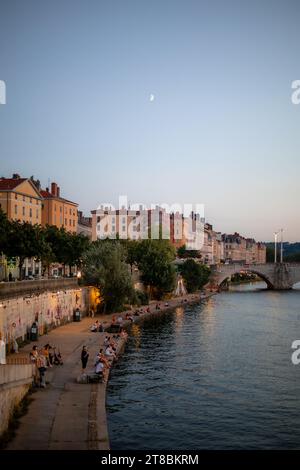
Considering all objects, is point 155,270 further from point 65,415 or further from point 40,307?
point 65,415

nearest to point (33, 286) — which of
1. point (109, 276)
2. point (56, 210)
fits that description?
point (109, 276)

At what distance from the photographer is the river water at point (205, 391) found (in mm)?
28656

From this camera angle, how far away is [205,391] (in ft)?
124

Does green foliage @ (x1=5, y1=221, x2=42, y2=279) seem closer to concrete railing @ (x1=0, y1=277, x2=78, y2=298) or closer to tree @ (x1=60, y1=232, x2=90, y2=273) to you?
concrete railing @ (x1=0, y1=277, x2=78, y2=298)

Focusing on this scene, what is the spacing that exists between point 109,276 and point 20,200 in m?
30.6

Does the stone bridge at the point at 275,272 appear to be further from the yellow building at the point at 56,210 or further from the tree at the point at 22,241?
the tree at the point at 22,241

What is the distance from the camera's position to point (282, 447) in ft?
90.2

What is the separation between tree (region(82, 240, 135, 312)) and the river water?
9664 mm

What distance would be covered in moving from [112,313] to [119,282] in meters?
5.18

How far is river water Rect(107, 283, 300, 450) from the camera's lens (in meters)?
28.7

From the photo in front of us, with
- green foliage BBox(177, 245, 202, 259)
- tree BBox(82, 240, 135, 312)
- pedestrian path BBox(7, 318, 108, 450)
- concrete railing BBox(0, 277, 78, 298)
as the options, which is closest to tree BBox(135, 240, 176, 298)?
tree BBox(82, 240, 135, 312)

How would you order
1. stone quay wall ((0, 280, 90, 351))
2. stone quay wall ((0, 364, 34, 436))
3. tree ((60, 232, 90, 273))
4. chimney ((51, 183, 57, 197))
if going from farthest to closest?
chimney ((51, 183, 57, 197))
tree ((60, 232, 90, 273))
stone quay wall ((0, 280, 90, 351))
stone quay wall ((0, 364, 34, 436))

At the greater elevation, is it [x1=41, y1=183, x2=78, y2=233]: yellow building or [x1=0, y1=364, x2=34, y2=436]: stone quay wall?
[x1=41, y1=183, x2=78, y2=233]: yellow building
